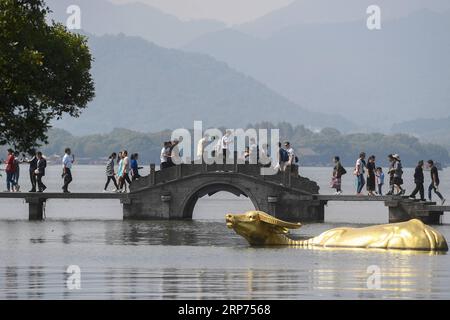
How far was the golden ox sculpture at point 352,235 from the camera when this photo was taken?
4294cm

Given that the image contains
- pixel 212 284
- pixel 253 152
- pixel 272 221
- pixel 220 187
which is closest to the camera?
pixel 212 284

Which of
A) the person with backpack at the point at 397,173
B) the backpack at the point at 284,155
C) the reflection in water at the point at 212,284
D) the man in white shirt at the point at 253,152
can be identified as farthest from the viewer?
the backpack at the point at 284,155

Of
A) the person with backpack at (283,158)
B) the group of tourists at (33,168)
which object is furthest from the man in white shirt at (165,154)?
the group of tourists at (33,168)

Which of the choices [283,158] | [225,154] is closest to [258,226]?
[225,154]

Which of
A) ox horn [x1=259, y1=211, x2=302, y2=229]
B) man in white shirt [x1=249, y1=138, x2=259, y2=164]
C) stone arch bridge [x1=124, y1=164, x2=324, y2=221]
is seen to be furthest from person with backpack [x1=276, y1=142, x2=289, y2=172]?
A: ox horn [x1=259, y1=211, x2=302, y2=229]

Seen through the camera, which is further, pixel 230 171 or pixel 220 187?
pixel 220 187

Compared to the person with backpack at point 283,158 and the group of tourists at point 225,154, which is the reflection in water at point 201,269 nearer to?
the group of tourists at point 225,154

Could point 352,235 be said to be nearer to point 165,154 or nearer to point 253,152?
point 165,154

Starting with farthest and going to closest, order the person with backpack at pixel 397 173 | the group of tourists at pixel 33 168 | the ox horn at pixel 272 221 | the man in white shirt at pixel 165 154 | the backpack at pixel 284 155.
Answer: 1. the group of tourists at pixel 33 168
2. the backpack at pixel 284 155
3. the man in white shirt at pixel 165 154
4. the person with backpack at pixel 397 173
5. the ox horn at pixel 272 221

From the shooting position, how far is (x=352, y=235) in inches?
1741

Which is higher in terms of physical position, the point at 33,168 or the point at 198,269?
the point at 33,168
